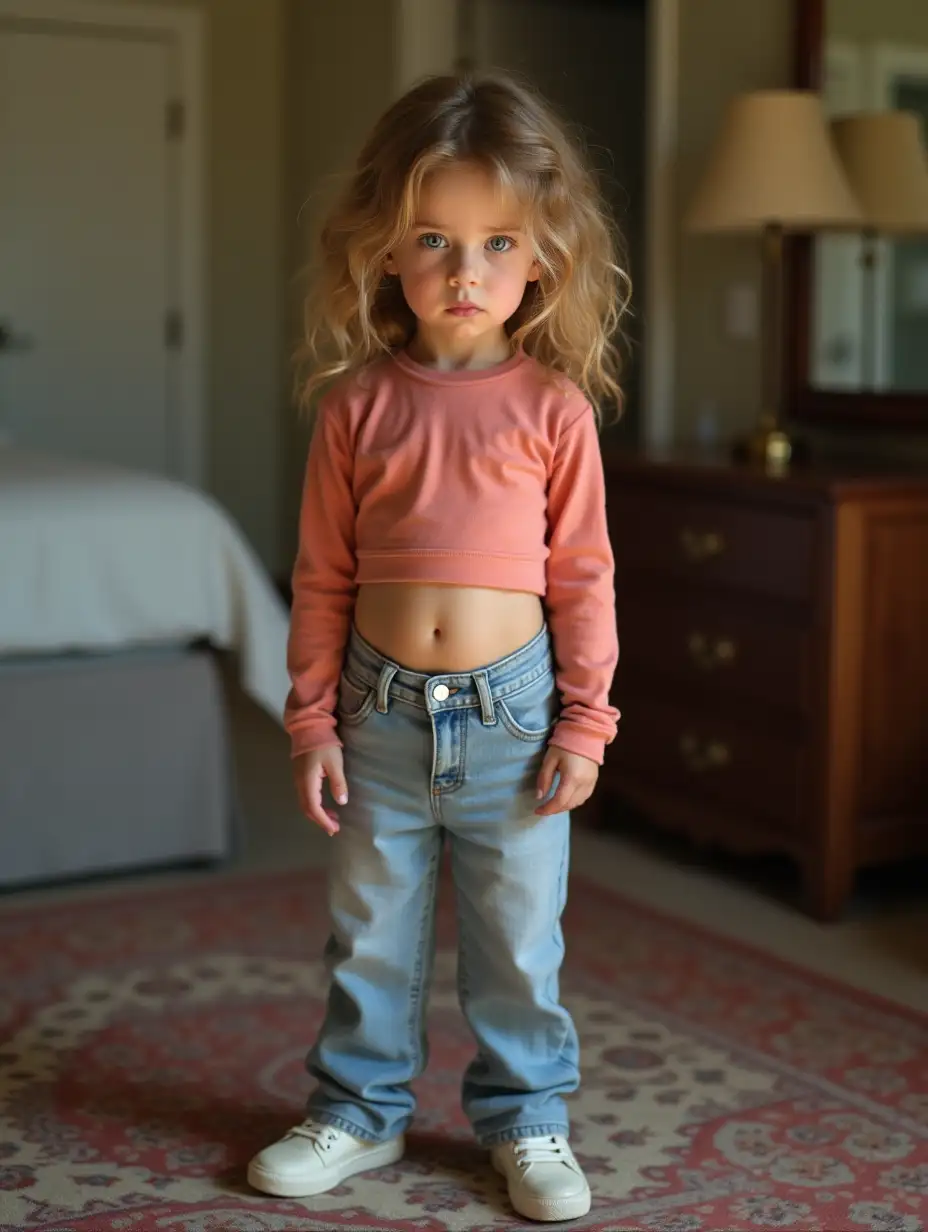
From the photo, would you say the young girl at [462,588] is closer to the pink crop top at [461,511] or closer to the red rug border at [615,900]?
the pink crop top at [461,511]

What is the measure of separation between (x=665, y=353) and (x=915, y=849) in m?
1.49

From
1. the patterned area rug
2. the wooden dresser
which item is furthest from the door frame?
the patterned area rug

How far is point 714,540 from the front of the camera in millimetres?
3332

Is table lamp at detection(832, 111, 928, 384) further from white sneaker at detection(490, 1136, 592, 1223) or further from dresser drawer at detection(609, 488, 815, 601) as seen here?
white sneaker at detection(490, 1136, 592, 1223)

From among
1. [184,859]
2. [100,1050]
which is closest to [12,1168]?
[100,1050]

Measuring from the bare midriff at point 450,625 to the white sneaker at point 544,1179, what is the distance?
0.57 metres

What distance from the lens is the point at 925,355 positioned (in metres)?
A: 3.45

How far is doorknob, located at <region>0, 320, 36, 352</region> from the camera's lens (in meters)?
6.05

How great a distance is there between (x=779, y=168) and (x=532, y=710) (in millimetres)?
1962

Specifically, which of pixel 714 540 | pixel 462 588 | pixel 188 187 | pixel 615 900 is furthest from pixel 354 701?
pixel 188 187

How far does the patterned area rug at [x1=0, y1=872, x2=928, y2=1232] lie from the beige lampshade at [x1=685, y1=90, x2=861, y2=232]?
1412 millimetres

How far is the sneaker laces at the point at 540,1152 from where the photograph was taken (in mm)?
1978

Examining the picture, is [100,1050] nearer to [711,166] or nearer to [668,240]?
[711,166]

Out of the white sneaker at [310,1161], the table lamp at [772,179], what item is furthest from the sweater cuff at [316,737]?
the table lamp at [772,179]
